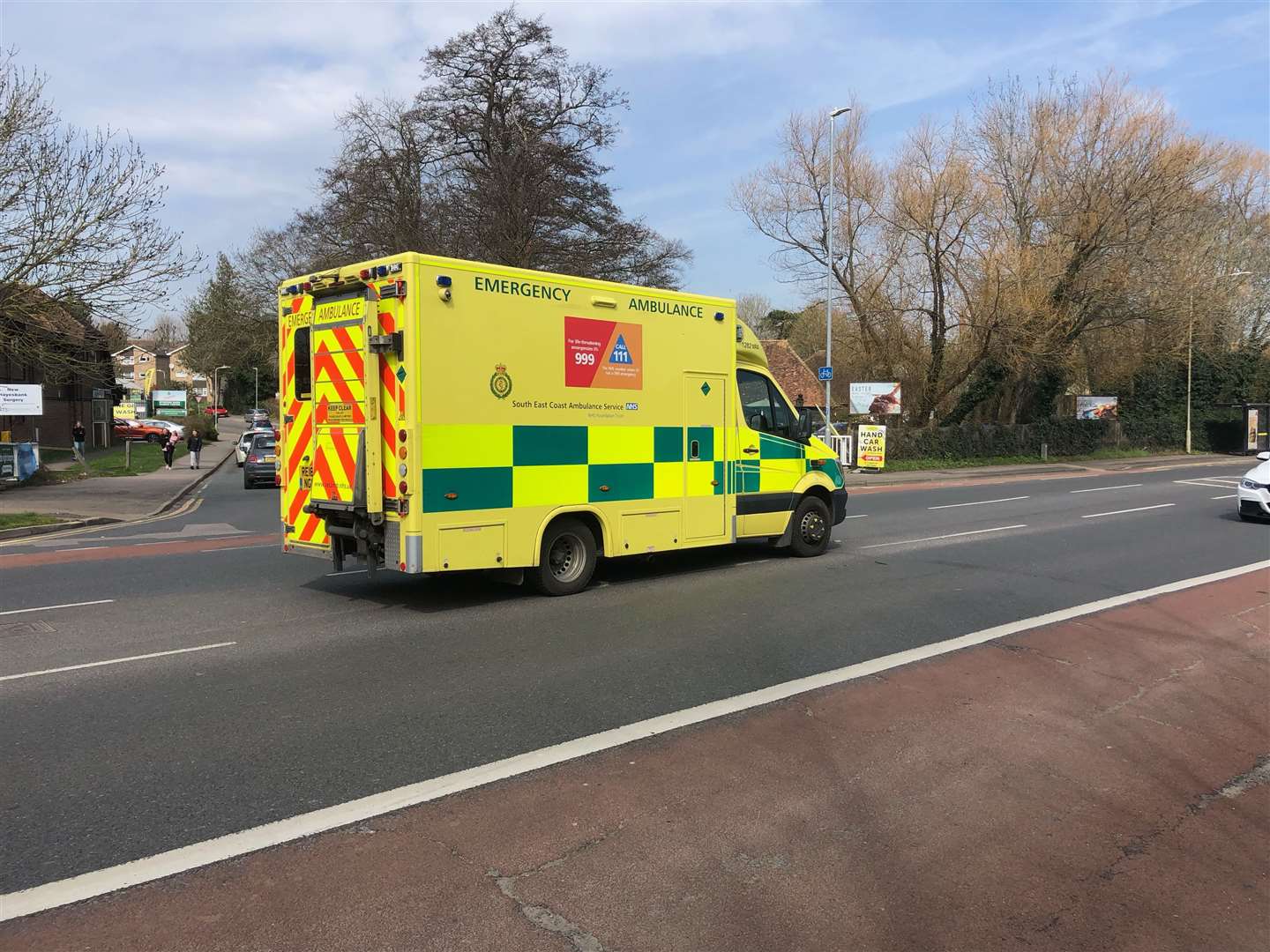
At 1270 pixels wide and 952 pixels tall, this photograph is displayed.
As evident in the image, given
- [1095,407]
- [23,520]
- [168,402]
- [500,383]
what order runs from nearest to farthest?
1. [500,383]
2. [23,520]
3. [1095,407]
4. [168,402]

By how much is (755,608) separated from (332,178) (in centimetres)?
3087

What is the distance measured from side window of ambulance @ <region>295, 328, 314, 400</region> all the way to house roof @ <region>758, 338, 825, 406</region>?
153 feet

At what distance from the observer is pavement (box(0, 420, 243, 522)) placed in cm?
1834

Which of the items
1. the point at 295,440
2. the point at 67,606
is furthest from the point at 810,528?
the point at 67,606

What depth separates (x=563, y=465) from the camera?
8.77m

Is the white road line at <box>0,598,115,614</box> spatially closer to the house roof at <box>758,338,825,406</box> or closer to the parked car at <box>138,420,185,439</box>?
the parked car at <box>138,420,185,439</box>

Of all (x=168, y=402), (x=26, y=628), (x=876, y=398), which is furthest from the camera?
(x=168, y=402)

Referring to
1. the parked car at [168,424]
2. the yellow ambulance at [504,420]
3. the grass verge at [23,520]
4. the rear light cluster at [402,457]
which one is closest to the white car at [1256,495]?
the yellow ambulance at [504,420]

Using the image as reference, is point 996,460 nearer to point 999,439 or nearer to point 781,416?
point 999,439

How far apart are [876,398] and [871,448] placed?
2096mm

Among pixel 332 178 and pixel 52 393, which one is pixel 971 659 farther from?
pixel 52 393

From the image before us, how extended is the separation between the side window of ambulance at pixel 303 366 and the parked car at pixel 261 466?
17.9 meters

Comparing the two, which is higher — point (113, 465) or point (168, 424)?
point (168, 424)

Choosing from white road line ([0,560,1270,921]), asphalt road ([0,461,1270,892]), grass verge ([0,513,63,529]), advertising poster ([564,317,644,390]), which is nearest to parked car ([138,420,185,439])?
grass verge ([0,513,63,529])
